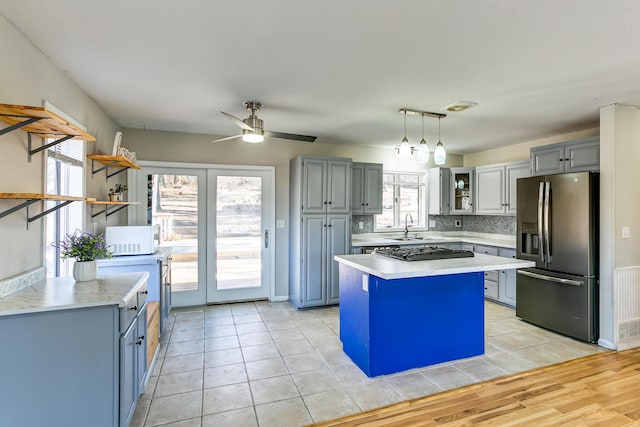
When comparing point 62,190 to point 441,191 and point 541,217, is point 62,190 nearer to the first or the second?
point 541,217

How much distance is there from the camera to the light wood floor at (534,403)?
7.22ft

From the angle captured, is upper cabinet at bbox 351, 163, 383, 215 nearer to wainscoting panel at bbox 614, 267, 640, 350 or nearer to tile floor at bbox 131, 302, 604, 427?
tile floor at bbox 131, 302, 604, 427

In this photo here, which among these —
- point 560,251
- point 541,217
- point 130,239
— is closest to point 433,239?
point 541,217

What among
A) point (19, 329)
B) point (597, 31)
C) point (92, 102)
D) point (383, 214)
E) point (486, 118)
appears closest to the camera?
point (19, 329)

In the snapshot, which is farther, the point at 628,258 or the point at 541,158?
the point at 541,158

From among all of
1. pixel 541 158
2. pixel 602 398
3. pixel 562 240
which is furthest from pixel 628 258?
pixel 602 398

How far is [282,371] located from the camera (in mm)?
2854

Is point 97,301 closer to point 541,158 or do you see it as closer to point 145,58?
point 145,58

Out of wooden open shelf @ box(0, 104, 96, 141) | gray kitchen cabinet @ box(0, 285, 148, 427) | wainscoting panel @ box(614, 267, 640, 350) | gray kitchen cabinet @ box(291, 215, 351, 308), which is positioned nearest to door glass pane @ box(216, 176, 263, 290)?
gray kitchen cabinet @ box(291, 215, 351, 308)

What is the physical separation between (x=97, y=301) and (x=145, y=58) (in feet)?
5.40

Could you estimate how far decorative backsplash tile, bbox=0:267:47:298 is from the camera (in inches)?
70.7

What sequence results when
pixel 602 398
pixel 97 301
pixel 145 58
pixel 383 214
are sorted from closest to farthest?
pixel 97 301
pixel 145 58
pixel 602 398
pixel 383 214

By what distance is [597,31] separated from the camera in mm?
1927

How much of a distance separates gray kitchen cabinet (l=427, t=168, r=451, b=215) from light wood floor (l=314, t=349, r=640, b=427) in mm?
3136
